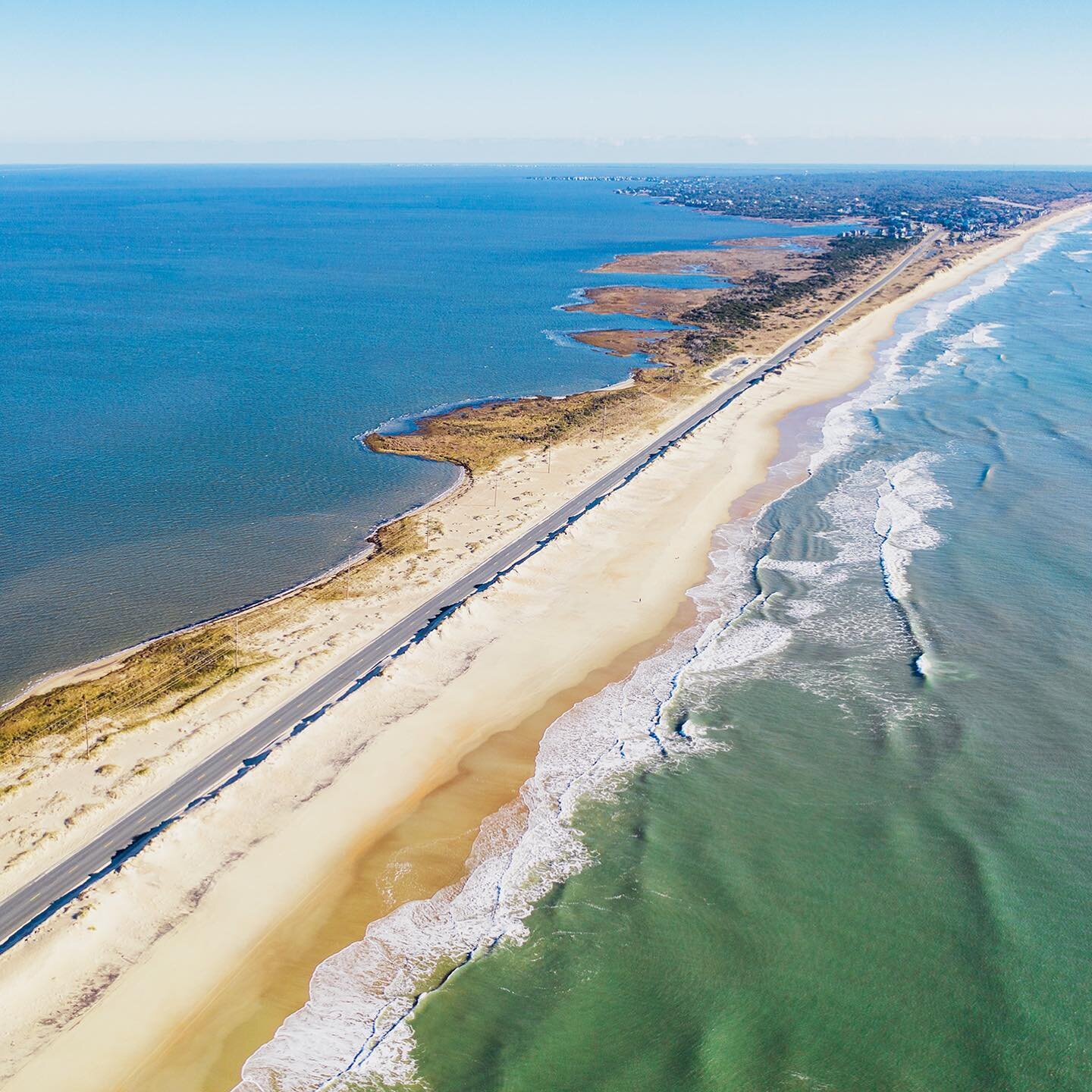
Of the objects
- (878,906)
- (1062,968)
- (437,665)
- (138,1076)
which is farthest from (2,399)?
(1062,968)

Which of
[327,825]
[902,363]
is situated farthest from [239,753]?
[902,363]

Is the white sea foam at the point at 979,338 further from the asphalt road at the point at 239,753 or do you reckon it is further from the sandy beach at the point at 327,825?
the asphalt road at the point at 239,753

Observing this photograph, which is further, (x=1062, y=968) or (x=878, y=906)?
(x=878, y=906)

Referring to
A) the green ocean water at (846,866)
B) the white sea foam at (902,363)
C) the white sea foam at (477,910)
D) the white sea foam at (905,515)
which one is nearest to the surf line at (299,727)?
the white sea foam at (477,910)

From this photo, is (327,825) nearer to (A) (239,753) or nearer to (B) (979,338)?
(A) (239,753)

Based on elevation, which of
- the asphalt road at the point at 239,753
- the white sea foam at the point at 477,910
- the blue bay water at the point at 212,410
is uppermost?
the blue bay water at the point at 212,410

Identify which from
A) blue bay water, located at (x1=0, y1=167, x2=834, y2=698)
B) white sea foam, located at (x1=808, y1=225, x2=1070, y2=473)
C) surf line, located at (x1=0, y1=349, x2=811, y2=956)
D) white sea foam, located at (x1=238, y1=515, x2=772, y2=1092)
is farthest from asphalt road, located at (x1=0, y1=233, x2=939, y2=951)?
white sea foam, located at (x1=808, y1=225, x2=1070, y2=473)

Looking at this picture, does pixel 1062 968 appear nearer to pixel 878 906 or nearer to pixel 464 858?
pixel 878 906
